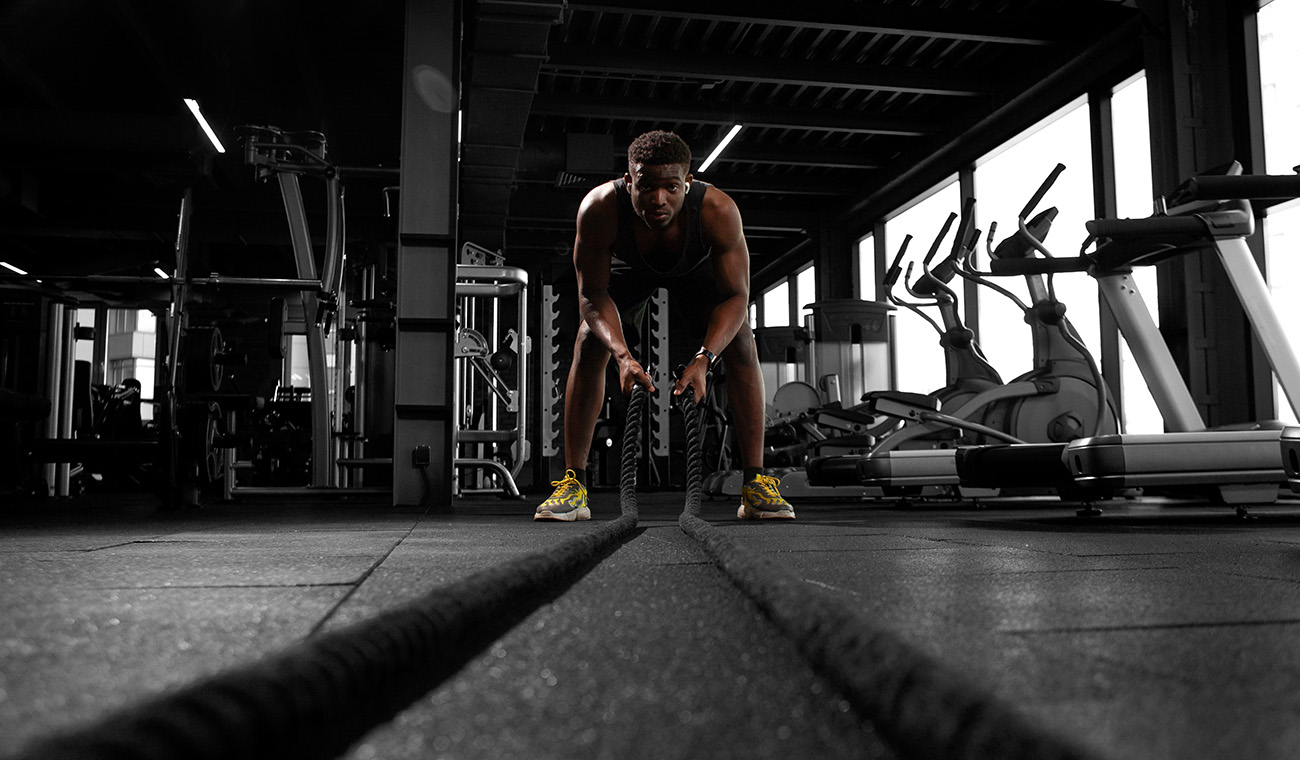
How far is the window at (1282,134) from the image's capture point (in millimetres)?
4832

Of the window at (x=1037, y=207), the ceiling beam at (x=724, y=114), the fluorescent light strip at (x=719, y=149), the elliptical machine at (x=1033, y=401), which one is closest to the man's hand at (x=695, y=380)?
the elliptical machine at (x=1033, y=401)

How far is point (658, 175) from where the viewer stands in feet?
8.33

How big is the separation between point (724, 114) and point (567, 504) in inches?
238

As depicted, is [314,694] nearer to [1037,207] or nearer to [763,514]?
[763,514]

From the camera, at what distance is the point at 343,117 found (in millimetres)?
8102

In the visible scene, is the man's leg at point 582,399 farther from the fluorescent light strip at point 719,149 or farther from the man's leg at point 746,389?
the fluorescent light strip at point 719,149

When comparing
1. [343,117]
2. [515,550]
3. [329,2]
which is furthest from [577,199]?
[515,550]

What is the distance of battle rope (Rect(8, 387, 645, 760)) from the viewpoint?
1.26ft

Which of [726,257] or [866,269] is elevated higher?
[866,269]

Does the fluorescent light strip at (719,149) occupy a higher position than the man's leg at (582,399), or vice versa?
the fluorescent light strip at (719,149)

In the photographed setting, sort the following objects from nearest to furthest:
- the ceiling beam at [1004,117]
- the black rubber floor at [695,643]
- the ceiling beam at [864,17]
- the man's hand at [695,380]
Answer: the black rubber floor at [695,643]
the man's hand at [695,380]
the ceiling beam at [1004,117]
the ceiling beam at [864,17]

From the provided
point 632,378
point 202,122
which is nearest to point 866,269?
point 202,122

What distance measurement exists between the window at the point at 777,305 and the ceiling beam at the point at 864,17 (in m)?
6.19

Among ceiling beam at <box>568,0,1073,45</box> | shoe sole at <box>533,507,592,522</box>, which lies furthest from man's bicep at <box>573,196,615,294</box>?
ceiling beam at <box>568,0,1073,45</box>
